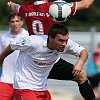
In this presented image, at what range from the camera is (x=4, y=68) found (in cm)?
863

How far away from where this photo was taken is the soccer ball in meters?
7.17

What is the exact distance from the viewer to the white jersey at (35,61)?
23.1 feet

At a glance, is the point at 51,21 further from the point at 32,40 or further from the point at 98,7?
the point at 98,7

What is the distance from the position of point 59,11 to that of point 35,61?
76 centimetres

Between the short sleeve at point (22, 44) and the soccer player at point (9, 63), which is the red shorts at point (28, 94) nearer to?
the short sleeve at point (22, 44)

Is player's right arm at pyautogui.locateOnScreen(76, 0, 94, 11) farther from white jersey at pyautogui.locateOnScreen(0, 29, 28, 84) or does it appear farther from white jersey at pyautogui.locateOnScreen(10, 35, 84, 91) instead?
white jersey at pyautogui.locateOnScreen(0, 29, 28, 84)

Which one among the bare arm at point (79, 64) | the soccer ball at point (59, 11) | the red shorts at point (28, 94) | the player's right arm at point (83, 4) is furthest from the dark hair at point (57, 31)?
the red shorts at point (28, 94)

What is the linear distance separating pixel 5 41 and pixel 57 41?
202 centimetres

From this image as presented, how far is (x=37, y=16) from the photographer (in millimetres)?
7621

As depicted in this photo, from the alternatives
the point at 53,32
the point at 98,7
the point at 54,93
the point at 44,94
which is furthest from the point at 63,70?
the point at 98,7

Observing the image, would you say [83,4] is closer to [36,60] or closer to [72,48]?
[72,48]

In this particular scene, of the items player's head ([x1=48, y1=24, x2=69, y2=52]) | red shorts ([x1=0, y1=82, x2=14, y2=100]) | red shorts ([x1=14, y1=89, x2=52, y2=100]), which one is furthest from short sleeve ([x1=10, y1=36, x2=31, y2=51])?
red shorts ([x1=0, y1=82, x2=14, y2=100])

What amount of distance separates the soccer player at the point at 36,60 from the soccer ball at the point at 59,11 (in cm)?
31

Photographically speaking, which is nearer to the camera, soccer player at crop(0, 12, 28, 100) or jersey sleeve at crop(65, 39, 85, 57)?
jersey sleeve at crop(65, 39, 85, 57)
